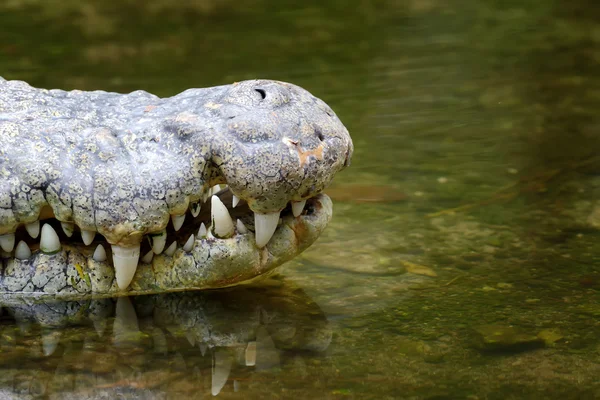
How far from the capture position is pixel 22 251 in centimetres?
280

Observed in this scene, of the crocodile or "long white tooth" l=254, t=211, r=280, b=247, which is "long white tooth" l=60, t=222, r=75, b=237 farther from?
"long white tooth" l=254, t=211, r=280, b=247

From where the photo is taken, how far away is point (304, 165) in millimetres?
2633

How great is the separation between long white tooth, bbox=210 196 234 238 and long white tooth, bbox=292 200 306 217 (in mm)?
211

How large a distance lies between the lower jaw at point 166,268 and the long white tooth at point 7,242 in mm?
61

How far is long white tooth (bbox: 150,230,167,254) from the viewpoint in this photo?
2.70 metres

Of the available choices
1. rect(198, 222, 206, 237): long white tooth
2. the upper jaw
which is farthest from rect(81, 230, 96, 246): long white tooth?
the upper jaw

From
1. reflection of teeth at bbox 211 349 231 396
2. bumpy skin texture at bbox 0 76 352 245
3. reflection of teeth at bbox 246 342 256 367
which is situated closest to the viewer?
reflection of teeth at bbox 211 349 231 396

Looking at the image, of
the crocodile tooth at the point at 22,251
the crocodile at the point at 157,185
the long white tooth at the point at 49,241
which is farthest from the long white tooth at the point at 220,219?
the crocodile tooth at the point at 22,251

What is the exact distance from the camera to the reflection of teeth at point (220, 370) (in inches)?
90.0

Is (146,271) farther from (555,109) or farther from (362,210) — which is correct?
(555,109)

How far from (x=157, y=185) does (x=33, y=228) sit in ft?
1.56

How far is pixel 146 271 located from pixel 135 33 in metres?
5.64

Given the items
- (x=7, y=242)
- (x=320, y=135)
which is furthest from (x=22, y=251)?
(x=320, y=135)

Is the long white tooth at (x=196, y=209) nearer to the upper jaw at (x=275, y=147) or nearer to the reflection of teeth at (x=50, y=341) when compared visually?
the upper jaw at (x=275, y=147)
